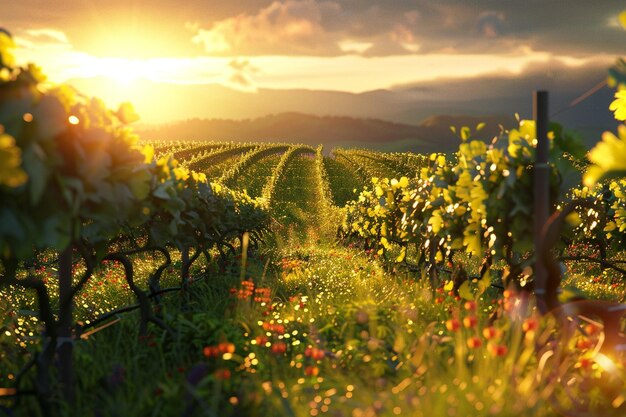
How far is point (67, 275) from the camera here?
520 centimetres

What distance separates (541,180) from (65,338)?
3780mm

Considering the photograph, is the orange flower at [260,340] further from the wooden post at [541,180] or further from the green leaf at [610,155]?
the green leaf at [610,155]

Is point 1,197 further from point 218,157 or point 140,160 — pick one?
point 218,157

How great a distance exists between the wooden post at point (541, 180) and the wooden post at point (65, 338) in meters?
3.54

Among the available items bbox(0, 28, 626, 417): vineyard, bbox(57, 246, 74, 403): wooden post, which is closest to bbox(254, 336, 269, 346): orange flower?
bbox(0, 28, 626, 417): vineyard

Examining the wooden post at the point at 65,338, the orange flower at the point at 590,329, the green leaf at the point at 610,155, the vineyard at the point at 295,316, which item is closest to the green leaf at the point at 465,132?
the vineyard at the point at 295,316

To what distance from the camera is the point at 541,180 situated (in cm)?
457

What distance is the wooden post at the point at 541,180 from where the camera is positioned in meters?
4.57

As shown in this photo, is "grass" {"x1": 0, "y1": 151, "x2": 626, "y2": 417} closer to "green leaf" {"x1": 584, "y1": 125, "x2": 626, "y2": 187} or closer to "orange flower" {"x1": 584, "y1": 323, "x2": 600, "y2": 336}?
"orange flower" {"x1": 584, "y1": 323, "x2": 600, "y2": 336}

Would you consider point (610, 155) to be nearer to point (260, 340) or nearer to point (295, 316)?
point (260, 340)

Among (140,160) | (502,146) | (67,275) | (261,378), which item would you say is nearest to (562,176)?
(502,146)

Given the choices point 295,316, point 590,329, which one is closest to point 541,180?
point 590,329

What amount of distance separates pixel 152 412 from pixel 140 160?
185cm

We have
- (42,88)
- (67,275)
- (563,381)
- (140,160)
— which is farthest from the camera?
(67,275)
